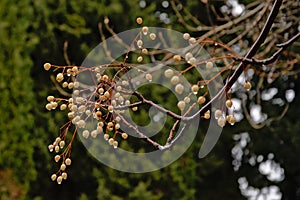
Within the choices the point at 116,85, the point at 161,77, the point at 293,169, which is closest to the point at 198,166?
the point at 161,77

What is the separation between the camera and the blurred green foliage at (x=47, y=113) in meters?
2.40

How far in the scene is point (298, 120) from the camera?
3.05m

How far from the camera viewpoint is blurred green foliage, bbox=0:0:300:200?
2.40 metres

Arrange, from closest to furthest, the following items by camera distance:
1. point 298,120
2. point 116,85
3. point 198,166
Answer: point 116,85, point 198,166, point 298,120

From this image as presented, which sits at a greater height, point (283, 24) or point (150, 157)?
point (283, 24)

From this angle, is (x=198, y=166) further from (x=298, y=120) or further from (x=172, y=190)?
(x=298, y=120)

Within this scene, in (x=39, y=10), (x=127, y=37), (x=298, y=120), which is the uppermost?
(x=39, y=10)

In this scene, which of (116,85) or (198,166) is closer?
(116,85)

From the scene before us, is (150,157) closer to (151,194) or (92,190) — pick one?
(151,194)

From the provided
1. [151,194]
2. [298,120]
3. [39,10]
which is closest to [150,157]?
[151,194]

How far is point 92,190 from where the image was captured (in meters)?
2.49

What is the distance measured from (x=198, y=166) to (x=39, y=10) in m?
1.17

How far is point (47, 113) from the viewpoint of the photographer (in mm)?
2432

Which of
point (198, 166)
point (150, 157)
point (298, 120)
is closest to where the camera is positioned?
point (150, 157)
